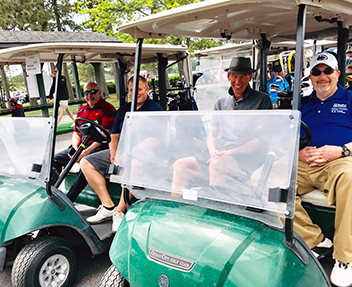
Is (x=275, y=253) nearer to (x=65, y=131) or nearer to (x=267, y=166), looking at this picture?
(x=267, y=166)

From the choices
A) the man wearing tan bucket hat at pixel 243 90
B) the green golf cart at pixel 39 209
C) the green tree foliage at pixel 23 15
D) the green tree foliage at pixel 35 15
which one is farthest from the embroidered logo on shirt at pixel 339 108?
the green tree foliage at pixel 23 15

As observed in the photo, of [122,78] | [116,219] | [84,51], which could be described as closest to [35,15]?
[122,78]

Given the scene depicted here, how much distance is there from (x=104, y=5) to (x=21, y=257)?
40.4ft

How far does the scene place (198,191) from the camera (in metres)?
1.75

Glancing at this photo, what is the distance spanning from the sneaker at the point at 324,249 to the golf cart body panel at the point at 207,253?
0.67 meters

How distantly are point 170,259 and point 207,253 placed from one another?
7.0 inches

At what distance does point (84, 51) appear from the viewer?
2.70 metres

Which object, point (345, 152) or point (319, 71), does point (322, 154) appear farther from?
point (319, 71)

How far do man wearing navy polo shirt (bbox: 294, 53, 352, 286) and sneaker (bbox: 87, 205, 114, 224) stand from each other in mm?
1579

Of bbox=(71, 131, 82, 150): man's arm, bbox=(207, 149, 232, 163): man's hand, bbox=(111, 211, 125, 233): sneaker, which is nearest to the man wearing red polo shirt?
bbox=(71, 131, 82, 150): man's arm

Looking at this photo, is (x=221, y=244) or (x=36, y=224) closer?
(x=221, y=244)

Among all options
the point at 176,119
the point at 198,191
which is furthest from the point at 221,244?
the point at 176,119

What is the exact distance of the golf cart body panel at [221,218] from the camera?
1.42m

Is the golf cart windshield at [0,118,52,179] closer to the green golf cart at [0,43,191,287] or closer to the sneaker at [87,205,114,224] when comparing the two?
the green golf cart at [0,43,191,287]
